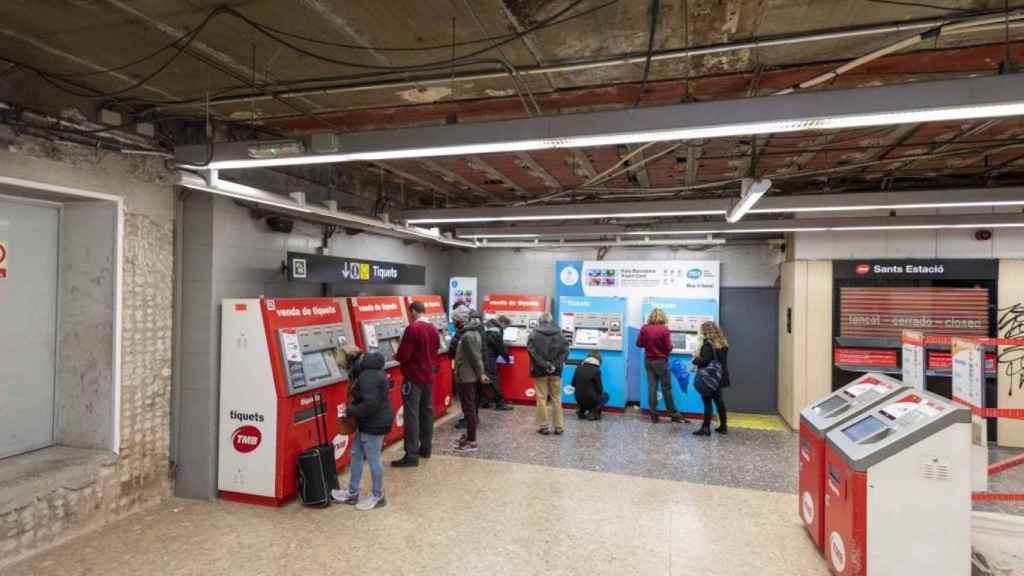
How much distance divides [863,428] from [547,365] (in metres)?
3.75

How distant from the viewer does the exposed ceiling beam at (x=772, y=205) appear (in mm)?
4746

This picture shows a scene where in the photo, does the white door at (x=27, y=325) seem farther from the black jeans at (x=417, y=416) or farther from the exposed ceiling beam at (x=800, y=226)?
the exposed ceiling beam at (x=800, y=226)

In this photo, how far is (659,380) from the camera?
7562mm

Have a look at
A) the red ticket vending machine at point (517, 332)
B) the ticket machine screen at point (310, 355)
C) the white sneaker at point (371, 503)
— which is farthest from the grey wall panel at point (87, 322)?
the red ticket vending machine at point (517, 332)

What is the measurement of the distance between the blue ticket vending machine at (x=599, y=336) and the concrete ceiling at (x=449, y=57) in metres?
4.02

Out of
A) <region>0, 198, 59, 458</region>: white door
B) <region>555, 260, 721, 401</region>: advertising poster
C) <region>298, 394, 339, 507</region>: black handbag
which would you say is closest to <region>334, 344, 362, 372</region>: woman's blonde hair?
<region>298, 394, 339, 507</region>: black handbag

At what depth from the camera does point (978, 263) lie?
6.60 metres

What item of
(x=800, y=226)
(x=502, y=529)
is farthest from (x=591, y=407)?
(x=502, y=529)

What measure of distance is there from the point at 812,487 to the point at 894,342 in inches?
162

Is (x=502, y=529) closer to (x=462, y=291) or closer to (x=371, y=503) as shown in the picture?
(x=371, y=503)

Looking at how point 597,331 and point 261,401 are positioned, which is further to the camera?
point 597,331

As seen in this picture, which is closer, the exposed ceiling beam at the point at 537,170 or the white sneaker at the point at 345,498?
the white sneaker at the point at 345,498

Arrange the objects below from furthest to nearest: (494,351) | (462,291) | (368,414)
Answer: (462,291), (494,351), (368,414)

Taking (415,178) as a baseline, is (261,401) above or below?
below
